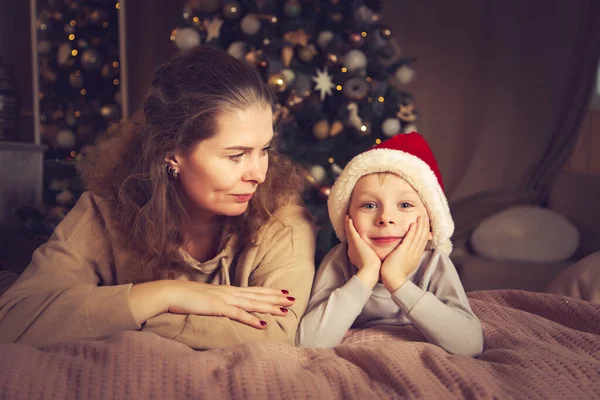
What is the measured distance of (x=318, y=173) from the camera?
354 centimetres

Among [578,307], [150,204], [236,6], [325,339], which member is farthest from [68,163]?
[578,307]

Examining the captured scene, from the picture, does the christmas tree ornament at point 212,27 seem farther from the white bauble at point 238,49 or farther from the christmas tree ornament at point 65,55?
the christmas tree ornament at point 65,55

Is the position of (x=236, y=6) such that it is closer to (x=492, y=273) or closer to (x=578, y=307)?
(x=492, y=273)

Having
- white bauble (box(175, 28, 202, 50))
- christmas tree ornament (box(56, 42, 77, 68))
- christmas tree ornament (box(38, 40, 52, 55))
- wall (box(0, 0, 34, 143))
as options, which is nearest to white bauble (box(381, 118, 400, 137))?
white bauble (box(175, 28, 202, 50))

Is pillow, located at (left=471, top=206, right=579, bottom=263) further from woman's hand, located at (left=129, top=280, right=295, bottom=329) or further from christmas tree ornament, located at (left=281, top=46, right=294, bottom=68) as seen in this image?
woman's hand, located at (left=129, top=280, right=295, bottom=329)

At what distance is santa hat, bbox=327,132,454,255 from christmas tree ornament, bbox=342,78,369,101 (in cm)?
195

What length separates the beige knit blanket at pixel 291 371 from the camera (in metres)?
1.03

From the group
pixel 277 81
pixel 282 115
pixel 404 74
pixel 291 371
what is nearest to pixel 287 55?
pixel 277 81

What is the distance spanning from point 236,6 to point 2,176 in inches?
72.8

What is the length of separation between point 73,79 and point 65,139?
480 mm

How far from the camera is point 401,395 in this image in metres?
1.06

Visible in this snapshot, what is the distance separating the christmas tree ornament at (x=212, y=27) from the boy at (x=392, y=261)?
7.41 ft

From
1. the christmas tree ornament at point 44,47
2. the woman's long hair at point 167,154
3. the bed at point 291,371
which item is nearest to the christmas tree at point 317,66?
the christmas tree ornament at point 44,47

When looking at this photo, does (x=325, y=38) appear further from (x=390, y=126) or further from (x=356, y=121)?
(x=390, y=126)
